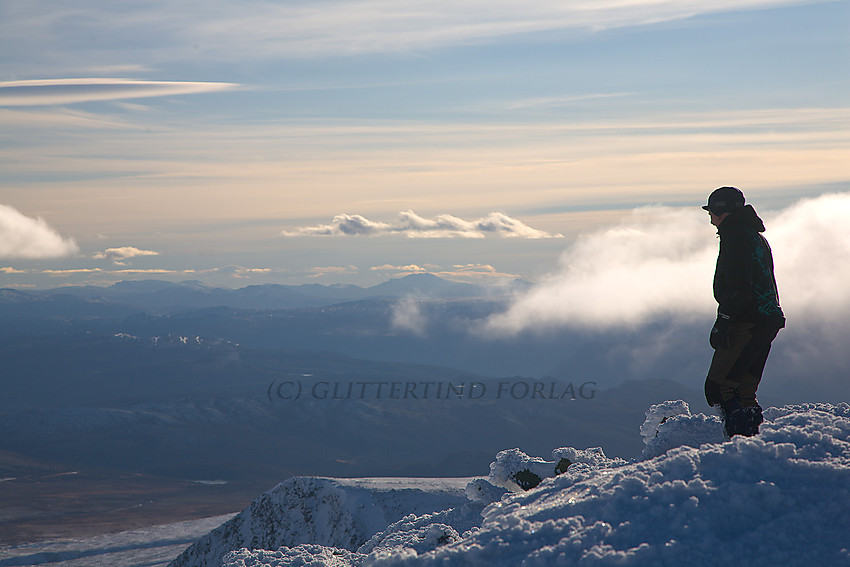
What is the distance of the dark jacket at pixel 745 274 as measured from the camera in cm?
907

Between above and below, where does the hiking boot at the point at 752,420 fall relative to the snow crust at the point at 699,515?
above

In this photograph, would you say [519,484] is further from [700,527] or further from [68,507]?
[68,507]

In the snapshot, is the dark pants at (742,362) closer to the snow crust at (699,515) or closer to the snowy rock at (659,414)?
the snow crust at (699,515)

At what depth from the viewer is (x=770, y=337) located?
9359 mm

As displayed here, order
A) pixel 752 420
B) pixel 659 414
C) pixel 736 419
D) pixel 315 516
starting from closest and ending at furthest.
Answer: pixel 752 420 → pixel 736 419 → pixel 659 414 → pixel 315 516

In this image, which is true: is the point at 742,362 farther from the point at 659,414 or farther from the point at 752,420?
the point at 659,414

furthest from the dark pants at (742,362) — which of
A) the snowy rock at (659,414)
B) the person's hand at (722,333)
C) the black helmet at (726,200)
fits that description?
the snowy rock at (659,414)

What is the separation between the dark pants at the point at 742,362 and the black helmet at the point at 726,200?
161 cm

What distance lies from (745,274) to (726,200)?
1125 mm

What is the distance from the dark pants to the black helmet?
1611 mm

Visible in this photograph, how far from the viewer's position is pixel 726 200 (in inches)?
372

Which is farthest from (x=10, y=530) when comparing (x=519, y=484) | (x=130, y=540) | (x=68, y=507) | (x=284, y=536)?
(x=519, y=484)

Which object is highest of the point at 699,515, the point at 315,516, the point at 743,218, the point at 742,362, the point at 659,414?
the point at 743,218

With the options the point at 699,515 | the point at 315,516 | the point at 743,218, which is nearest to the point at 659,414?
the point at 743,218
